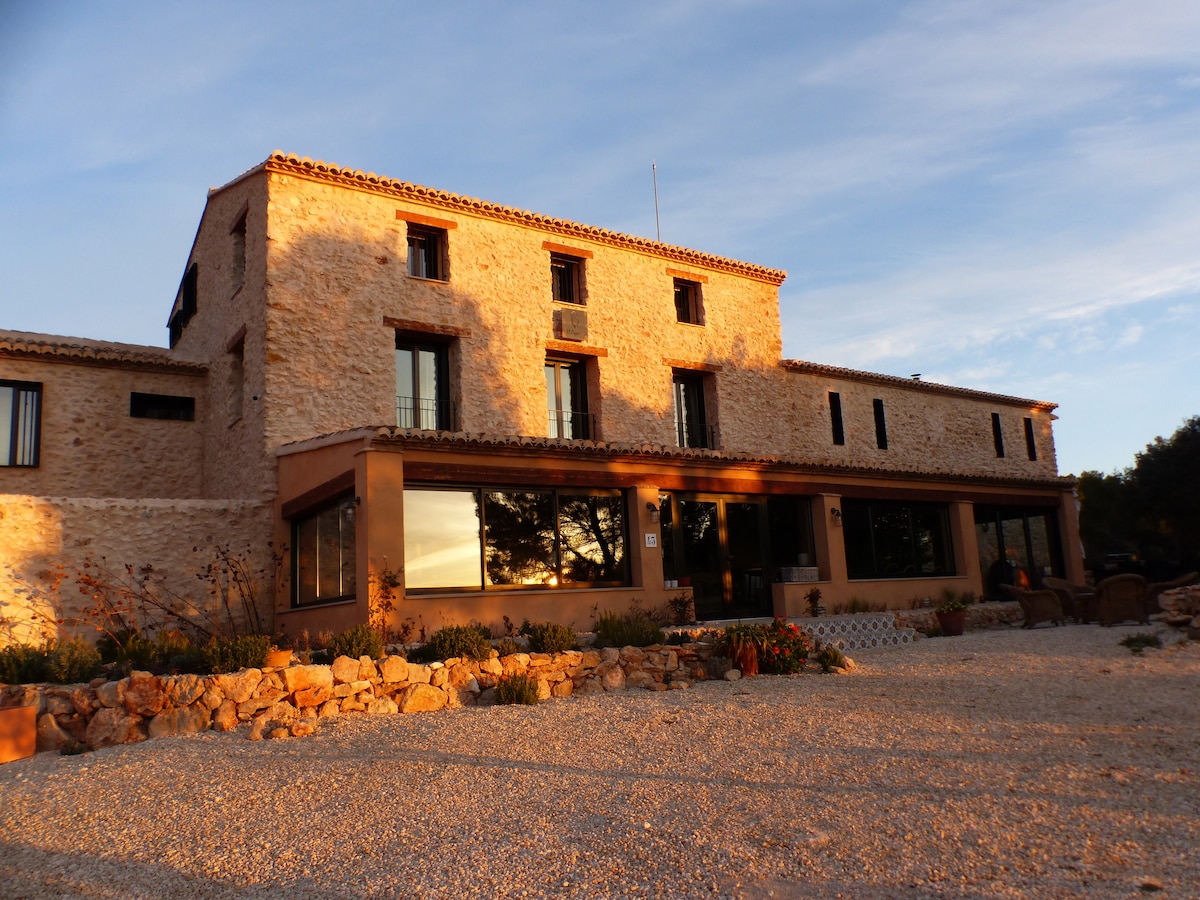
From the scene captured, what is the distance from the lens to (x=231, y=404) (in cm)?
1591

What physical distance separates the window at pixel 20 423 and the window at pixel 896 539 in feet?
46.1

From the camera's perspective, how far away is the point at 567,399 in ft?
60.7

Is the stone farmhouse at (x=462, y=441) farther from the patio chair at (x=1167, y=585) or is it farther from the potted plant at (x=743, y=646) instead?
the patio chair at (x=1167, y=585)

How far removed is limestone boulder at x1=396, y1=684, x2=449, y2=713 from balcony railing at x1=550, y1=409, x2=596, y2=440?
930cm

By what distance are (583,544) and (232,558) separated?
18.0 feet

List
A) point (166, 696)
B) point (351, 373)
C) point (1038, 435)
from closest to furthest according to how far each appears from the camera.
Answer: point (166, 696) → point (351, 373) → point (1038, 435)

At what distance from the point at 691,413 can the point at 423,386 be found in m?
6.34

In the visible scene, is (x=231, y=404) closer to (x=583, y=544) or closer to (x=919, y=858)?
(x=583, y=544)

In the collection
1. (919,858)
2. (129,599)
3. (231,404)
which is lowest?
(919,858)

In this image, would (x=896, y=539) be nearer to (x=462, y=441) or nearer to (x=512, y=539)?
(x=512, y=539)

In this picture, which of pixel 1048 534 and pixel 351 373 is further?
pixel 1048 534

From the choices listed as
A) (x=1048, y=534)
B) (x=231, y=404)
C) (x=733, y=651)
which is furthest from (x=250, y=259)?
(x=1048, y=534)

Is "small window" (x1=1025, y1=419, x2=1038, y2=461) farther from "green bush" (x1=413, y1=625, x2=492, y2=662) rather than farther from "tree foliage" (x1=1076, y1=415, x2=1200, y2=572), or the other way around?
"green bush" (x1=413, y1=625, x2=492, y2=662)

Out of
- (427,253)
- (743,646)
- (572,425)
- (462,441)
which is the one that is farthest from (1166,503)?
(462,441)
